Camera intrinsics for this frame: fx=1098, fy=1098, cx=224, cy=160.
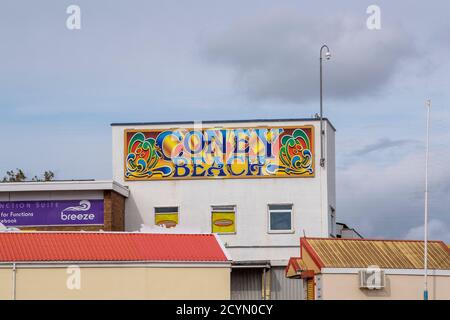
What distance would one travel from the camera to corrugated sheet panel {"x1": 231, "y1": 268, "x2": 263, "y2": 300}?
195 feet

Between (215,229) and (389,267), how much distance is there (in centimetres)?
1767

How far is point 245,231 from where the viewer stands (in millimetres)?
62781

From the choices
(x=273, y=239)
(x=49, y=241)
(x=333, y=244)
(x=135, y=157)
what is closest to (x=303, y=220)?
(x=273, y=239)

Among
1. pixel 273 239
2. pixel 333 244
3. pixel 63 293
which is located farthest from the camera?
pixel 273 239

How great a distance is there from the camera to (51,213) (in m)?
60.5

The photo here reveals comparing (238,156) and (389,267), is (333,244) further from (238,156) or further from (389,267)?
(238,156)

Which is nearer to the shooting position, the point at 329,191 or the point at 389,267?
the point at 389,267

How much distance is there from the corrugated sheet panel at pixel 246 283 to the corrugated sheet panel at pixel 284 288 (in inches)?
28.5

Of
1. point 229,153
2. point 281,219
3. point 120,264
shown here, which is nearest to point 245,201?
point 281,219

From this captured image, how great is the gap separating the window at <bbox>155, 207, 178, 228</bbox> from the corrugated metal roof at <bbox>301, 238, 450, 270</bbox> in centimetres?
1645

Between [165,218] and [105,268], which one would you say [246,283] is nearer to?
[165,218]

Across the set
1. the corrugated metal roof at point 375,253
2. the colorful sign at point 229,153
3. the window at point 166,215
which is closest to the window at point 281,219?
the colorful sign at point 229,153

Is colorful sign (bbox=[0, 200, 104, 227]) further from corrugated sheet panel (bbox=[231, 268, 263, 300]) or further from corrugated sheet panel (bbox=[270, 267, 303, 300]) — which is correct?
corrugated sheet panel (bbox=[270, 267, 303, 300])

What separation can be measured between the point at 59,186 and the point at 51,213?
62.2 inches
